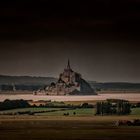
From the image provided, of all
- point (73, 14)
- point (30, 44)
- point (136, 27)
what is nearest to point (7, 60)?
point (30, 44)

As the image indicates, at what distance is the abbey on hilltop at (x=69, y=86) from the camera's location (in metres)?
12.4

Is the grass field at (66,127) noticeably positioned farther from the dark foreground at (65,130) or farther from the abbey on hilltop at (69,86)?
the abbey on hilltop at (69,86)

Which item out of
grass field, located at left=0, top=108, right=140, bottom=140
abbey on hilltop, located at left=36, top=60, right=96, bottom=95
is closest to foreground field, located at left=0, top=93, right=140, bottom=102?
abbey on hilltop, located at left=36, top=60, right=96, bottom=95

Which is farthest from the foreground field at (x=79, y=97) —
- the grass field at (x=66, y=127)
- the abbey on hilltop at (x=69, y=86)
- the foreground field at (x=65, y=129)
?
the foreground field at (x=65, y=129)

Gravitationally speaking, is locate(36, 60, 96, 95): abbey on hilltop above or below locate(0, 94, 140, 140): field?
above

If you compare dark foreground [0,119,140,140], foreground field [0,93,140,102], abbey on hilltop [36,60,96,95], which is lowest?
dark foreground [0,119,140,140]

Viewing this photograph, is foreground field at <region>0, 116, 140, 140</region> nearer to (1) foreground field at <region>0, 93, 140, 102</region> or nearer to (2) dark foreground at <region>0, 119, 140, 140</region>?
(2) dark foreground at <region>0, 119, 140, 140</region>

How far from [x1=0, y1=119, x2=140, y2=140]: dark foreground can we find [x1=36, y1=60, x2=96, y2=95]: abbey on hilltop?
45 cm

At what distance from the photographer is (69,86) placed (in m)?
12.5

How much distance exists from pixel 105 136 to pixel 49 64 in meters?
1.45

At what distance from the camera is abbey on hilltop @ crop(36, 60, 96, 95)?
12.4m

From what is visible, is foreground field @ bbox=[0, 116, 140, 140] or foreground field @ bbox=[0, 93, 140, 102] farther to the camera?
foreground field @ bbox=[0, 93, 140, 102]

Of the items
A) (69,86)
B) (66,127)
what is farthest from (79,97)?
(66,127)

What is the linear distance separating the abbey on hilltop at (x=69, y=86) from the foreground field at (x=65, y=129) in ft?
1.35
